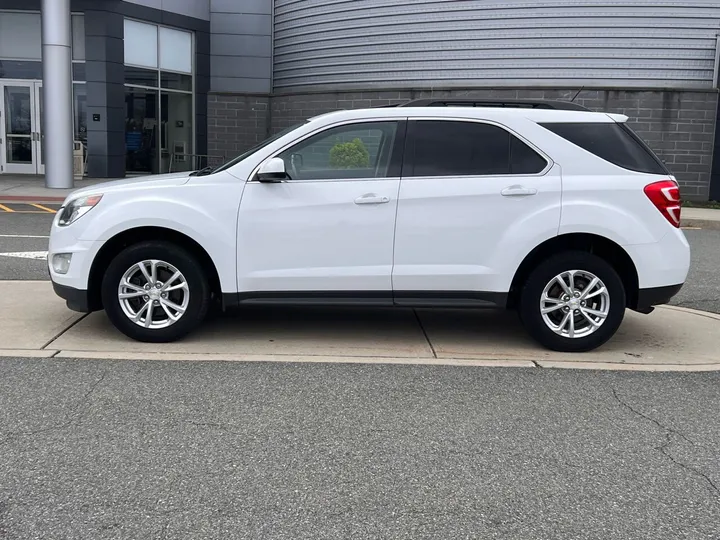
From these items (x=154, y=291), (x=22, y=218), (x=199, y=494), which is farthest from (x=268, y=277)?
(x=22, y=218)

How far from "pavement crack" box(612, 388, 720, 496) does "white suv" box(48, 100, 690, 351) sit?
1.13 meters

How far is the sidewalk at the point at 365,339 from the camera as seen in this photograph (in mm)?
5504

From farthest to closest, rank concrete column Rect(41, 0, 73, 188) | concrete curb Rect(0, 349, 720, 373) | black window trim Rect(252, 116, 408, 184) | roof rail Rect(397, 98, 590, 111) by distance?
concrete column Rect(41, 0, 73, 188), roof rail Rect(397, 98, 590, 111), black window trim Rect(252, 116, 408, 184), concrete curb Rect(0, 349, 720, 373)

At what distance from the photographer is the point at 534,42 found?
17703mm

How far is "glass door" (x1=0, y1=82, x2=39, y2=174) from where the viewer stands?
21219mm

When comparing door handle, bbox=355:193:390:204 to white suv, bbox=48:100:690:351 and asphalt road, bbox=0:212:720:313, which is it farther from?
asphalt road, bbox=0:212:720:313

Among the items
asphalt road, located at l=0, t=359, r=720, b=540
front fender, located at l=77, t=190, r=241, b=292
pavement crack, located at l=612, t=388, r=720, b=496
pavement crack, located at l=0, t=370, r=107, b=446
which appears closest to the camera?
asphalt road, located at l=0, t=359, r=720, b=540

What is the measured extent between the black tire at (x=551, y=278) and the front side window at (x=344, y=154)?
55.7 inches

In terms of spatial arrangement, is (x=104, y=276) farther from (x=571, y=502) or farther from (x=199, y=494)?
(x=571, y=502)

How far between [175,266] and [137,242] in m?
0.42

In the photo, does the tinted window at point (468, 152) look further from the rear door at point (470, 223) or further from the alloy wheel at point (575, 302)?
the alloy wheel at point (575, 302)

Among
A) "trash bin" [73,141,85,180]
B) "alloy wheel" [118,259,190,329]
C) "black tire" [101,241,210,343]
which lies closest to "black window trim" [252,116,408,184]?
"black tire" [101,241,210,343]

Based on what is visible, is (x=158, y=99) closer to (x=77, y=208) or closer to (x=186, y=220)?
(x=77, y=208)

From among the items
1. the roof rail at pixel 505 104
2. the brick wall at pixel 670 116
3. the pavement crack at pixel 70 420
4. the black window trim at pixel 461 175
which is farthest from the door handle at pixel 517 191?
the brick wall at pixel 670 116
